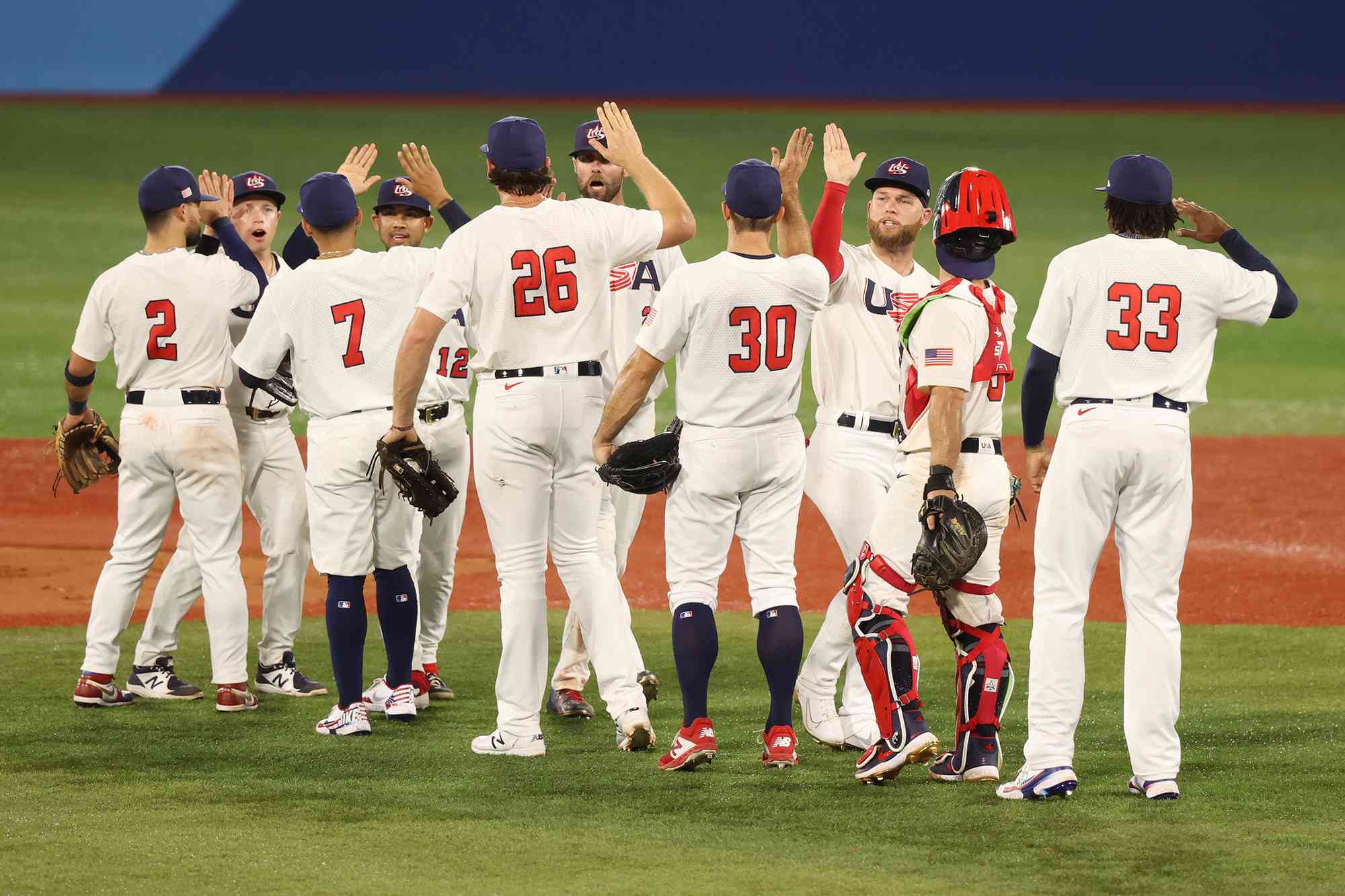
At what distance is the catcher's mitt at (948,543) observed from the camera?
5.05m

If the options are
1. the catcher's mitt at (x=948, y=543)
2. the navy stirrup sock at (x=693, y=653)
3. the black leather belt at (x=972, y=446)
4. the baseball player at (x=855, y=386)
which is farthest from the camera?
the baseball player at (x=855, y=386)

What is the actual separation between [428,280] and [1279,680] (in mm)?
4034

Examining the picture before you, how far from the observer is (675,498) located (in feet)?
18.7

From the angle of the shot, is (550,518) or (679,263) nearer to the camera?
(550,518)

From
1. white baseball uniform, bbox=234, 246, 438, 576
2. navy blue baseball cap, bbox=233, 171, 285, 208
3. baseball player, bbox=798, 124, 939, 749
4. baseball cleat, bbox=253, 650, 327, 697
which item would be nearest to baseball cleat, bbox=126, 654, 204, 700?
baseball cleat, bbox=253, 650, 327, 697

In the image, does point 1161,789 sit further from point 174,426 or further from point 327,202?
point 174,426

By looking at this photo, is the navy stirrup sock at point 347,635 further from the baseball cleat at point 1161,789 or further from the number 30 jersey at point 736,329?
the baseball cleat at point 1161,789

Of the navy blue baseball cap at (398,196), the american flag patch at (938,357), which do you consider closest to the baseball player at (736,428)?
the american flag patch at (938,357)

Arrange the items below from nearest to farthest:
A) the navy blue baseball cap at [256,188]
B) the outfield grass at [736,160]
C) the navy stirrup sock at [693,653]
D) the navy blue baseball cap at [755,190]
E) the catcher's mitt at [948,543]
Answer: the catcher's mitt at [948,543] → the navy blue baseball cap at [755,190] → the navy stirrup sock at [693,653] → the navy blue baseball cap at [256,188] → the outfield grass at [736,160]

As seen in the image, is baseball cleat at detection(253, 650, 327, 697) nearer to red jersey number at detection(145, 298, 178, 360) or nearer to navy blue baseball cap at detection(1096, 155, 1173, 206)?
red jersey number at detection(145, 298, 178, 360)

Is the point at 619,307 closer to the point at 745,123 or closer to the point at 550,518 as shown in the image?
the point at 550,518

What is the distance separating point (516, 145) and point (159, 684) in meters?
2.88

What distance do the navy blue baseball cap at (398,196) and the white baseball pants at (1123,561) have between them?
315 cm

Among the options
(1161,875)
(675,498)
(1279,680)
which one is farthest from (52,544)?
(1161,875)
